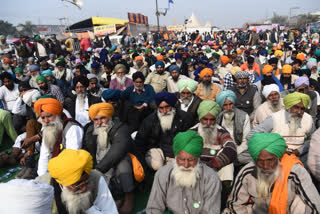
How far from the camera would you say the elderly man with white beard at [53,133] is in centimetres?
320

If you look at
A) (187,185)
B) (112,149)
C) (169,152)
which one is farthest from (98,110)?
(187,185)

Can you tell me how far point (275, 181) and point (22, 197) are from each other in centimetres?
218

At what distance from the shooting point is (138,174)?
3176mm

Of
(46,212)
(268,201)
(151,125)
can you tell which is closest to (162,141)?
(151,125)

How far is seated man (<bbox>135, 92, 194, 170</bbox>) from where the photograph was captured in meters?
3.67

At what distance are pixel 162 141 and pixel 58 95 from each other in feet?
10.4

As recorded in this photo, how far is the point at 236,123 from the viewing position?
3.73 metres

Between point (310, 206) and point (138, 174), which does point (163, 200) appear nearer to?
point (138, 174)

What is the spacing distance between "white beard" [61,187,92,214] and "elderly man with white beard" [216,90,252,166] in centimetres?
238

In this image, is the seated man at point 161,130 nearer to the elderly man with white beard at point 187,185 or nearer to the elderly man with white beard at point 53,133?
the elderly man with white beard at point 53,133

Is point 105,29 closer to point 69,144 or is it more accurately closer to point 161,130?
point 161,130

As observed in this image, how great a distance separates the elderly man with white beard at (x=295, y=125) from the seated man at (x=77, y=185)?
2.28 meters

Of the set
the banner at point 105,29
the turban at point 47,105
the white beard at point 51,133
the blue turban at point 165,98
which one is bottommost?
the white beard at point 51,133

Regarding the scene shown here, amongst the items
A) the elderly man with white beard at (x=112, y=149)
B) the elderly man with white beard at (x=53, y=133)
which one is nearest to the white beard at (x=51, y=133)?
the elderly man with white beard at (x=53, y=133)
